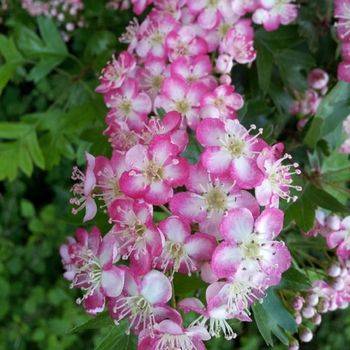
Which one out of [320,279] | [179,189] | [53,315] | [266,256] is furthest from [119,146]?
[53,315]

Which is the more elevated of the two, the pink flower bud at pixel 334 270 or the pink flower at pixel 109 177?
the pink flower at pixel 109 177

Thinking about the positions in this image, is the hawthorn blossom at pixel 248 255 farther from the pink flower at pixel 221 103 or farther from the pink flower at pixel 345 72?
the pink flower at pixel 345 72

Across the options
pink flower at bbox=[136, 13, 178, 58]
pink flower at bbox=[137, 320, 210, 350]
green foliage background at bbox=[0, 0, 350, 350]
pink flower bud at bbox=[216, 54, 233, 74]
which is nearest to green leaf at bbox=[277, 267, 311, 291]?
green foliage background at bbox=[0, 0, 350, 350]

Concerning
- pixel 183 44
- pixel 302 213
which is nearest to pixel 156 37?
pixel 183 44

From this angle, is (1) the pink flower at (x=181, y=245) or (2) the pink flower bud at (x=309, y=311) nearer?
A: (1) the pink flower at (x=181, y=245)

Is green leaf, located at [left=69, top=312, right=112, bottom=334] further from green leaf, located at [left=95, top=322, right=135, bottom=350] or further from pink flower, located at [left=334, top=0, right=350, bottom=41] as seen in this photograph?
pink flower, located at [left=334, top=0, right=350, bottom=41]

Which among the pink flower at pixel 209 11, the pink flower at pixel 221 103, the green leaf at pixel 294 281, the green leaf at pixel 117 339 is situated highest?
the pink flower at pixel 209 11

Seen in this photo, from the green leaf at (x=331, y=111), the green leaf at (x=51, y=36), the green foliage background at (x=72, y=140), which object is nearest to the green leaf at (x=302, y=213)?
the green foliage background at (x=72, y=140)

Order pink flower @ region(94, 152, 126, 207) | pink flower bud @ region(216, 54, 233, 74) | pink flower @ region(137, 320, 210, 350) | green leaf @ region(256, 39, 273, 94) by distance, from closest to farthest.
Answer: pink flower @ region(137, 320, 210, 350) → pink flower @ region(94, 152, 126, 207) → pink flower bud @ region(216, 54, 233, 74) → green leaf @ region(256, 39, 273, 94)
